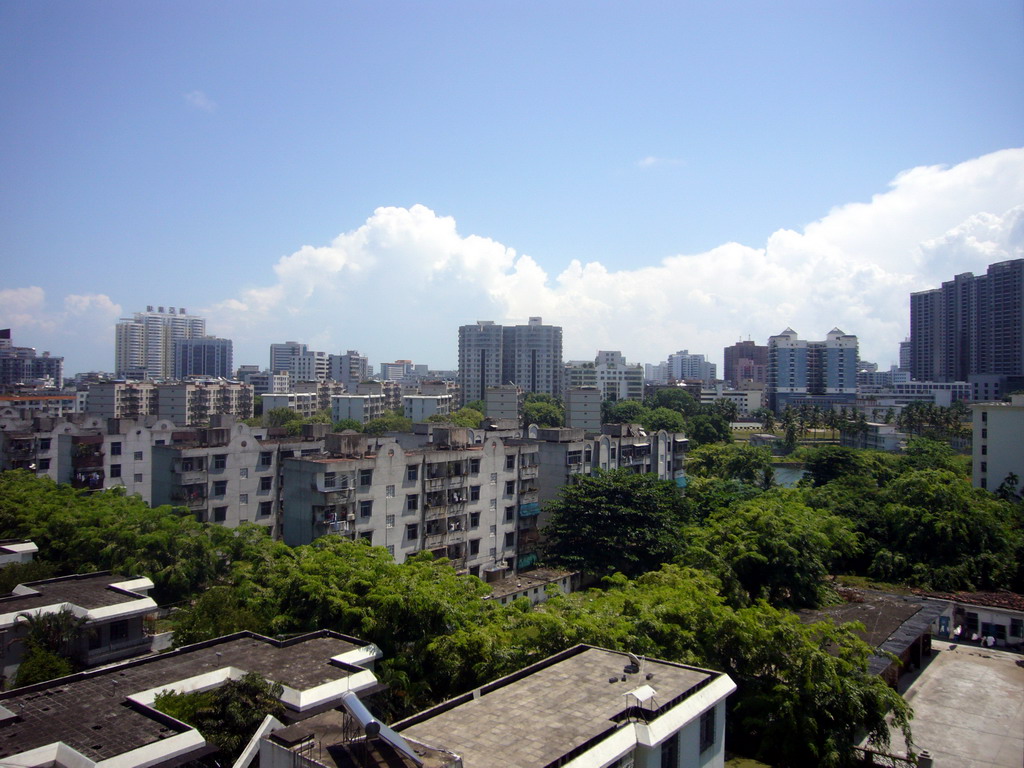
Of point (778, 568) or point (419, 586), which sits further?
point (778, 568)

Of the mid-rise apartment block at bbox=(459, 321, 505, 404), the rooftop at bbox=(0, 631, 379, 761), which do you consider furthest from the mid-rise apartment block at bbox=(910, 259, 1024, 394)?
the rooftop at bbox=(0, 631, 379, 761)

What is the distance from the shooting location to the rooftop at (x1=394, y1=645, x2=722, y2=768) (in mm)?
10727

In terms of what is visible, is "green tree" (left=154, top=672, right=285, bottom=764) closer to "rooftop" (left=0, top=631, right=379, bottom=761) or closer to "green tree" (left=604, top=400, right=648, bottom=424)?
"rooftop" (left=0, top=631, right=379, bottom=761)

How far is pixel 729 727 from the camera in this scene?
17.7 m

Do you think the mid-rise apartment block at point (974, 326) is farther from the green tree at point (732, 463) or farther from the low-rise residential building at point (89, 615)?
the low-rise residential building at point (89, 615)

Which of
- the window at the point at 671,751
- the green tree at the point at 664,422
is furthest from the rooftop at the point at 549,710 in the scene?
the green tree at the point at 664,422

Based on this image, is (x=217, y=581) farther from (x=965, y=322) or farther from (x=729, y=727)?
(x=965, y=322)

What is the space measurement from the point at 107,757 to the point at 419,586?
27.9ft

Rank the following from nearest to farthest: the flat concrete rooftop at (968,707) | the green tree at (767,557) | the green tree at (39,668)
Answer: the green tree at (39,668)
the flat concrete rooftop at (968,707)
the green tree at (767,557)

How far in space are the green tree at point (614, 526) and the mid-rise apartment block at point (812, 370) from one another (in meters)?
113

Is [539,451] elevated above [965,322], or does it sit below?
below

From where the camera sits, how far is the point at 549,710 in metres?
12.0

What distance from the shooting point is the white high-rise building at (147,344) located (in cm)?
17862

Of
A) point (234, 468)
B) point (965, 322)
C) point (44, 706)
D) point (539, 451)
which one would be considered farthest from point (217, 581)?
point (965, 322)
